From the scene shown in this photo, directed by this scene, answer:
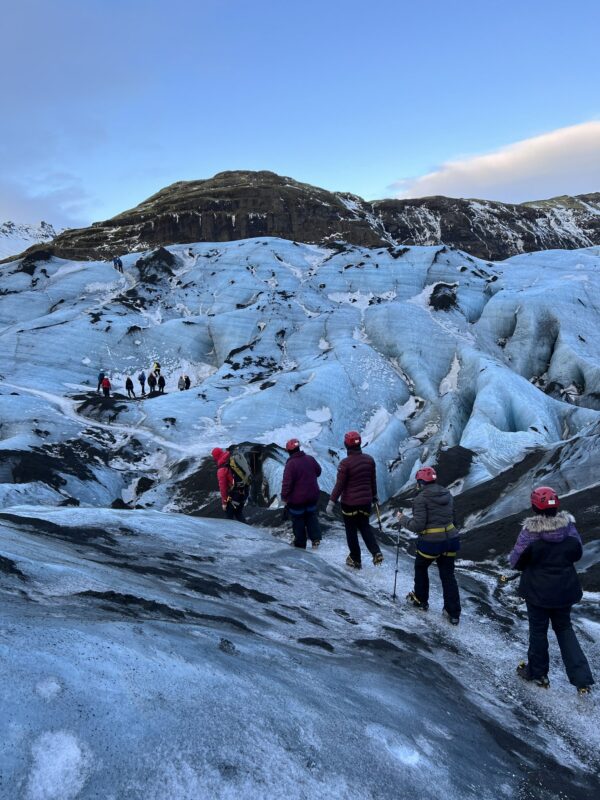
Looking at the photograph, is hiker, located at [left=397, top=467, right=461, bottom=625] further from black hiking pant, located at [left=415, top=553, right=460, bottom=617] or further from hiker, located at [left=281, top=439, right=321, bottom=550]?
hiker, located at [left=281, top=439, right=321, bottom=550]

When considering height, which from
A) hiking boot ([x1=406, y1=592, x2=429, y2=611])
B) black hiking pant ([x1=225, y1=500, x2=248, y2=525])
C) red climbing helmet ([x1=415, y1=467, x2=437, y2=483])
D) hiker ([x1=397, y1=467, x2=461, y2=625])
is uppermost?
red climbing helmet ([x1=415, y1=467, x2=437, y2=483])

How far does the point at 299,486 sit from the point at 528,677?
18.4 ft

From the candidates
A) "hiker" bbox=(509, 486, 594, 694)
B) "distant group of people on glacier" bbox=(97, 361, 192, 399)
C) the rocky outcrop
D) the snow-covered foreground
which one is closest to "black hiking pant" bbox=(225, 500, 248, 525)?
the snow-covered foreground

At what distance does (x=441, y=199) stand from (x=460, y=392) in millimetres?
66696

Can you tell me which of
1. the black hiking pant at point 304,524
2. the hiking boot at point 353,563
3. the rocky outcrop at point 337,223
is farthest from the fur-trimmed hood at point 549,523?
the rocky outcrop at point 337,223

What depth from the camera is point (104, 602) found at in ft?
18.1

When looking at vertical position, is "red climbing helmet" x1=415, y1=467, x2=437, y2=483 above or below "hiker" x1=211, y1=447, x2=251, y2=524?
above

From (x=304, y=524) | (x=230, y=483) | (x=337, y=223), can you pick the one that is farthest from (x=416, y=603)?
(x=337, y=223)

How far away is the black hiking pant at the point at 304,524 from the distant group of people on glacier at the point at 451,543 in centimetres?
2

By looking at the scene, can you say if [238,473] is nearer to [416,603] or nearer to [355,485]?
[355,485]

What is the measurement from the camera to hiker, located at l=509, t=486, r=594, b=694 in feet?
19.6

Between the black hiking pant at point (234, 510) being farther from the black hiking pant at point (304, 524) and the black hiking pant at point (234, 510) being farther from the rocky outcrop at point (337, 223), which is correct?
the rocky outcrop at point (337, 223)

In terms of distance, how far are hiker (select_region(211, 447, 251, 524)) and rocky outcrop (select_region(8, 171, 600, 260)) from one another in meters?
71.0

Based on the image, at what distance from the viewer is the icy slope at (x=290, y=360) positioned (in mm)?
30094
